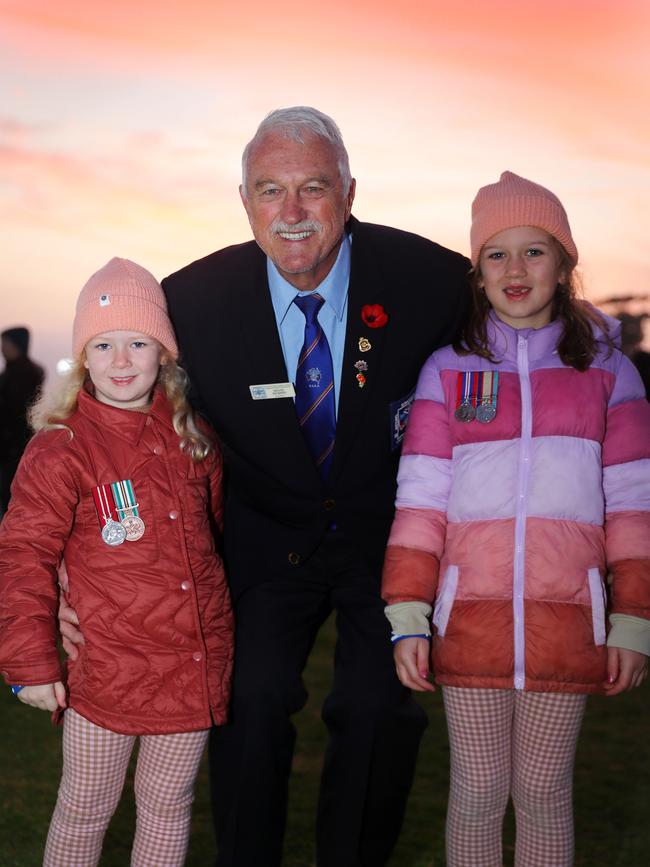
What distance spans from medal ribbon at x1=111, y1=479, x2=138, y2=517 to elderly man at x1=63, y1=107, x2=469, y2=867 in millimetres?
488

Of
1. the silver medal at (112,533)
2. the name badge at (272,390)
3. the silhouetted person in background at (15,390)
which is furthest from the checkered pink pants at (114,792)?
the silhouetted person in background at (15,390)

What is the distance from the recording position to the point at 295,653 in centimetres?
295

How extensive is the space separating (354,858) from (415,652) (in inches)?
26.0

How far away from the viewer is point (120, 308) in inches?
108

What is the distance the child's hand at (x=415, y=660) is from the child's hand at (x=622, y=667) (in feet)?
1.34

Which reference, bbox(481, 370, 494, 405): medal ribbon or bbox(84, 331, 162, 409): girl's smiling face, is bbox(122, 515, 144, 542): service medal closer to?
bbox(84, 331, 162, 409): girl's smiling face

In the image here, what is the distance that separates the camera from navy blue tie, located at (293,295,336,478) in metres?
3.08

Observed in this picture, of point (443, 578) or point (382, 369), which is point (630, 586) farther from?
point (382, 369)

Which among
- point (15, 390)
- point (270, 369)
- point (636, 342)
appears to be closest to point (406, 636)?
point (270, 369)

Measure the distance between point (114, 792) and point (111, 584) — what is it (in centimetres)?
52

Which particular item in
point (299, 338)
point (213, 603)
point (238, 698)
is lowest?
point (238, 698)

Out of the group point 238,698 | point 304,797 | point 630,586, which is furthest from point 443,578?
point 304,797

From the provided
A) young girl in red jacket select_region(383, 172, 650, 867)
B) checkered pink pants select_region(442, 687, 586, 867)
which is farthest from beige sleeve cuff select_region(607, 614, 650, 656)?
checkered pink pants select_region(442, 687, 586, 867)

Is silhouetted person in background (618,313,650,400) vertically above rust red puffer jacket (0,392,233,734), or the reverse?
A: silhouetted person in background (618,313,650,400)
